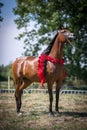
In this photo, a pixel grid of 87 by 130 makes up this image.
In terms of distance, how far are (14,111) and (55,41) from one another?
3.28ft

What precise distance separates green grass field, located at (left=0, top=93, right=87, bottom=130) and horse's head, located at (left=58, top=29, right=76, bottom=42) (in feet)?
2.76

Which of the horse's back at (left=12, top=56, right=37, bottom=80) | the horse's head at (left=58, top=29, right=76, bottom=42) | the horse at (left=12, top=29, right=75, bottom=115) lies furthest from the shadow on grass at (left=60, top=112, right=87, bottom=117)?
the horse's head at (left=58, top=29, right=76, bottom=42)

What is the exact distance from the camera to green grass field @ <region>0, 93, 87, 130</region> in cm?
259

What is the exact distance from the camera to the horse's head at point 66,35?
300 cm

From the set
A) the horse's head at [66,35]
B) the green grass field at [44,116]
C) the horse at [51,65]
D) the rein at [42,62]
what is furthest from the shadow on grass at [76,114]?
the horse's head at [66,35]

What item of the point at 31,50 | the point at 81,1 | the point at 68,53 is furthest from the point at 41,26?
the point at 81,1

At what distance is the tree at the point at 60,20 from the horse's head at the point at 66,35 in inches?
14.0

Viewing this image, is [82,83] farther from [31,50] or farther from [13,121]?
[31,50]

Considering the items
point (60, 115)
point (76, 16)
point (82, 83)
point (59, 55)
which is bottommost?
point (60, 115)

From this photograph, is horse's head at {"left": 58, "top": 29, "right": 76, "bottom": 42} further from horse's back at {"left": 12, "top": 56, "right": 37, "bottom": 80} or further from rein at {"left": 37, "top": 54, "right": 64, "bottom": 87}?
horse's back at {"left": 12, "top": 56, "right": 37, "bottom": 80}

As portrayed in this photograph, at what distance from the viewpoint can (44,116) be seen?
128 inches

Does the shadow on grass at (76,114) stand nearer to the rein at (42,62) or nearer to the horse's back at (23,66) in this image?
the rein at (42,62)

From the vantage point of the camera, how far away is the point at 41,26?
6.13 m

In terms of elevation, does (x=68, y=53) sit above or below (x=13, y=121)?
above
